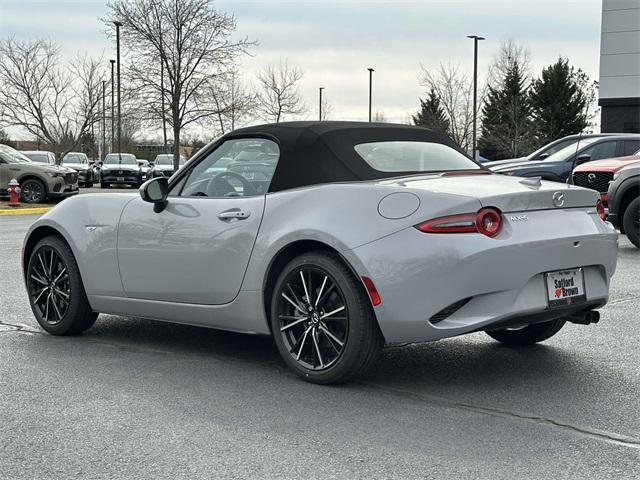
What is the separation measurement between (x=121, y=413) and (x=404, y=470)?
158cm

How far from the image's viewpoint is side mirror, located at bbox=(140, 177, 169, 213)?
5824mm

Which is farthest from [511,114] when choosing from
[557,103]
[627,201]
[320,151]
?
[320,151]

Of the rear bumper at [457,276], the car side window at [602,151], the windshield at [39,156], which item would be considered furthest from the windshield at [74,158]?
the rear bumper at [457,276]

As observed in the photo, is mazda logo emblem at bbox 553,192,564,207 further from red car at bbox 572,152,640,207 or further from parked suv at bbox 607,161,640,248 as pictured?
red car at bbox 572,152,640,207

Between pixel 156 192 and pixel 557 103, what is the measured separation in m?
55.7

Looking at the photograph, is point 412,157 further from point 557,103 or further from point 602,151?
point 557,103

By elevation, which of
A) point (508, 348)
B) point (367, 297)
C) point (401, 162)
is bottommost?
point (508, 348)

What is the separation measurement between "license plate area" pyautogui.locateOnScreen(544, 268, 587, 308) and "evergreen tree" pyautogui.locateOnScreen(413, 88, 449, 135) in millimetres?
52844

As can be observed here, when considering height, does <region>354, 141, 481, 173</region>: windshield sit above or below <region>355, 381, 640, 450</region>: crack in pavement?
above

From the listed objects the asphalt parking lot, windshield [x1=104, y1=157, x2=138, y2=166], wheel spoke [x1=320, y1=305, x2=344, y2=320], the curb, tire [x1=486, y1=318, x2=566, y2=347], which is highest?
windshield [x1=104, y1=157, x2=138, y2=166]

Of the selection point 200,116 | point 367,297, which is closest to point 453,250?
point 367,297

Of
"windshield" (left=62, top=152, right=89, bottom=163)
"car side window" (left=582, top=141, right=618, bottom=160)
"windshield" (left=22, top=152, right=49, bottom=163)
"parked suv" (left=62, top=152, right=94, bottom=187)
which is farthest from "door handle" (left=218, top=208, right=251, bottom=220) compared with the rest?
"windshield" (left=62, top=152, right=89, bottom=163)

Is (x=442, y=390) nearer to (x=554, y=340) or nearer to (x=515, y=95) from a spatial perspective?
(x=554, y=340)

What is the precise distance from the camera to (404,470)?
3.65m
